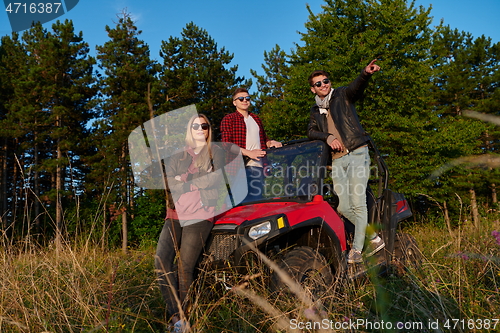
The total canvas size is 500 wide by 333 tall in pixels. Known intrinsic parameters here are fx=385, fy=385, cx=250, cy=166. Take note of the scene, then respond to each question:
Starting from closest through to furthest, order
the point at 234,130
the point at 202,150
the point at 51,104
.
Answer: the point at 202,150 → the point at 234,130 → the point at 51,104

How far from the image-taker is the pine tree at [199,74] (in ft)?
70.1

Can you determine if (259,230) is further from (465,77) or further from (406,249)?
(465,77)

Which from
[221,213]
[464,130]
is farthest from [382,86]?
[221,213]

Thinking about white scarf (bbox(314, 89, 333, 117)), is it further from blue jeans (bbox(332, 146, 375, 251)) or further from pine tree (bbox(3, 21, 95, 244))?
pine tree (bbox(3, 21, 95, 244))

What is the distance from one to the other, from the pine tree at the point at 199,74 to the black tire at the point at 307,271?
16.9m

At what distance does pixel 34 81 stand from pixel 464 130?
75.9ft

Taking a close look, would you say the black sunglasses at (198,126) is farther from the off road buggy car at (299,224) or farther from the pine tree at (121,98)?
the pine tree at (121,98)

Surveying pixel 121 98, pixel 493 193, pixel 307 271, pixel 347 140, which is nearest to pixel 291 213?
pixel 307 271

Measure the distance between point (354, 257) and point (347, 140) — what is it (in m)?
1.29

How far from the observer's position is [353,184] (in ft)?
13.7

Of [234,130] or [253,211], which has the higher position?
[234,130]

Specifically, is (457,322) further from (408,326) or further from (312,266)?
(312,266)

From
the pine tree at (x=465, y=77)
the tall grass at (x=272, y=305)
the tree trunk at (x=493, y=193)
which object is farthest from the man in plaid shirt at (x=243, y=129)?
the tree trunk at (x=493, y=193)

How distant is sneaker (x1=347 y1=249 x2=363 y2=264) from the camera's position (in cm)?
373
